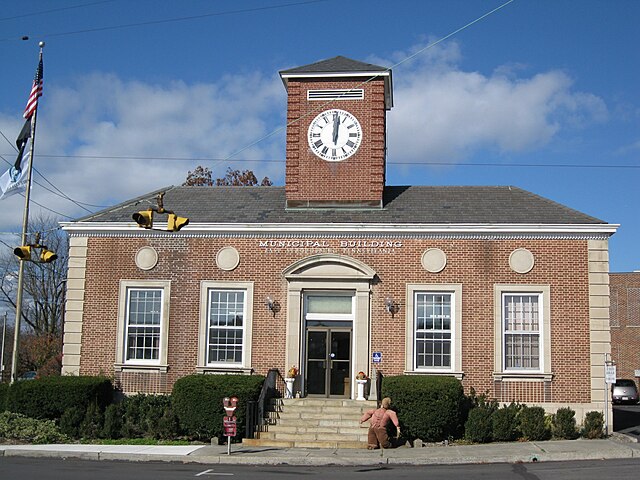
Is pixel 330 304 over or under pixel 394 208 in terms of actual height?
under

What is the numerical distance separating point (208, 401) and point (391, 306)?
5957 mm

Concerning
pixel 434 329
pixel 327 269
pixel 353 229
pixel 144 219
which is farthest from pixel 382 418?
pixel 144 219

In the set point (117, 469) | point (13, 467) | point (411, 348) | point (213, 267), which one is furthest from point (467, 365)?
point (13, 467)

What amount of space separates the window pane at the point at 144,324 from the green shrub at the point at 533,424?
10690 mm

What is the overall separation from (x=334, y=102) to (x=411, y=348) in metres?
8.43

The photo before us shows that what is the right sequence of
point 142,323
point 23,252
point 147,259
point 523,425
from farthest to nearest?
point 147,259
point 142,323
point 523,425
point 23,252

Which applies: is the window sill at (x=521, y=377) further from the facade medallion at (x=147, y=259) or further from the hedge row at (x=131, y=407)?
the facade medallion at (x=147, y=259)

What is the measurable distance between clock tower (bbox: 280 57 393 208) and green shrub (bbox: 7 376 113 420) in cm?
851

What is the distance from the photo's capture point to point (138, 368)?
917 inches

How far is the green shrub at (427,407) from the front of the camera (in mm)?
20047

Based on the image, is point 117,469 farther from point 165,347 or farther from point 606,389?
point 606,389

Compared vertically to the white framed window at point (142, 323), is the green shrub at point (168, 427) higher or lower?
lower

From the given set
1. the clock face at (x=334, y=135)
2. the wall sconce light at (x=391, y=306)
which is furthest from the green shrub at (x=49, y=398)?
the clock face at (x=334, y=135)

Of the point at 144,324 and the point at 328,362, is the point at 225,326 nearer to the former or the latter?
the point at 144,324
